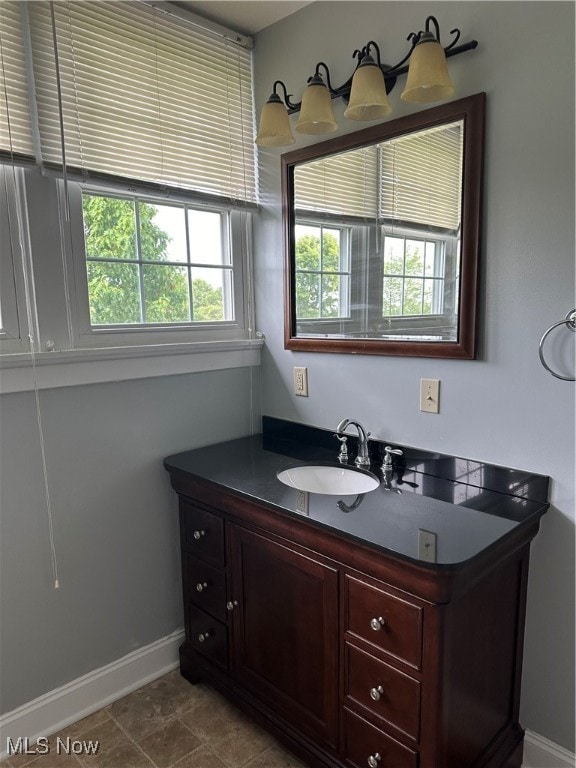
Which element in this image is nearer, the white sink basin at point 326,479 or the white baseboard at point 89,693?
the white baseboard at point 89,693

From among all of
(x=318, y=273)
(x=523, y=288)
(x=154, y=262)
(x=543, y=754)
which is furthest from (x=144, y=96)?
(x=543, y=754)

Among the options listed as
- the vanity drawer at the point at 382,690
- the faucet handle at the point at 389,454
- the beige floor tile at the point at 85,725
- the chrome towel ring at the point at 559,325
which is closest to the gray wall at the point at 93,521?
the beige floor tile at the point at 85,725

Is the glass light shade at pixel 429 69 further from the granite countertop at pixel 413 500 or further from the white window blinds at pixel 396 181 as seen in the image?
the granite countertop at pixel 413 500

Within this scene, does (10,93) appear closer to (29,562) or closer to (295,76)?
(295,76)

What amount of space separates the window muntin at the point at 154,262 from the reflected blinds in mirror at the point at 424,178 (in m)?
0.74

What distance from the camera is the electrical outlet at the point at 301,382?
212 centimetres

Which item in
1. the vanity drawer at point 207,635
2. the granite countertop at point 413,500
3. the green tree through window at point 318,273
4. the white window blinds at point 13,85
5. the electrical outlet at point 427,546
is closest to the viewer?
A: the electrical outlet at point 427,546

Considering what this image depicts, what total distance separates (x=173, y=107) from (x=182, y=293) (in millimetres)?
681

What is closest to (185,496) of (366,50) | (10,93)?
(10,93)

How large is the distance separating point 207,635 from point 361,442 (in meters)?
0.90

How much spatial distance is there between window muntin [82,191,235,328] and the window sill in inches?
4.9

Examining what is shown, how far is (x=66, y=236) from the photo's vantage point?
5.62 feet

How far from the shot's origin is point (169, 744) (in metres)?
1.72

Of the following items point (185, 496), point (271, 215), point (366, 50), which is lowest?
point (185, 496)
